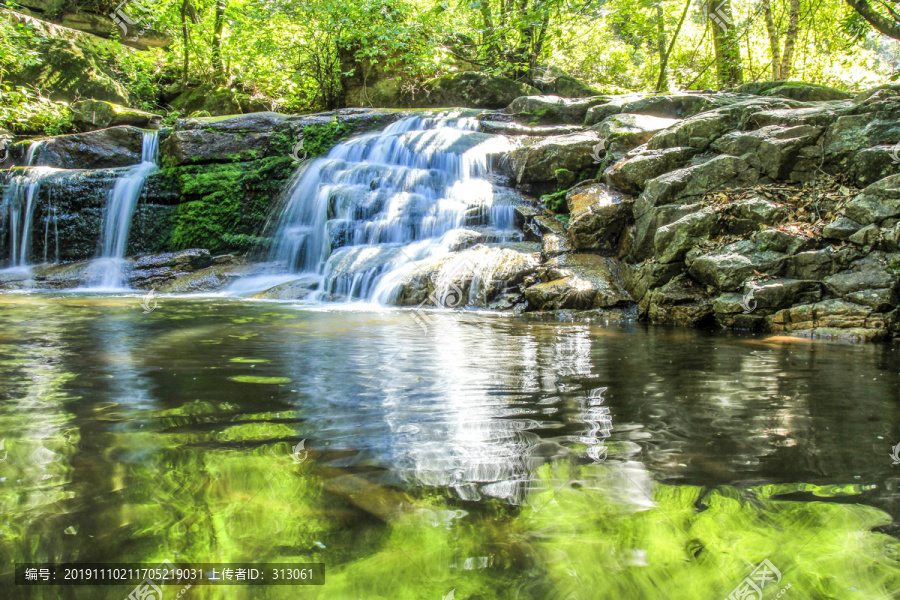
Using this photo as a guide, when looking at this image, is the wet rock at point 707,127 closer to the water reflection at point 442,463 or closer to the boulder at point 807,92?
the boulder at point 807,92

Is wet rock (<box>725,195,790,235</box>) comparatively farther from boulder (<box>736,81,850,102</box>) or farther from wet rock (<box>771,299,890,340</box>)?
boulder (<box>736,81,850,102</box>)

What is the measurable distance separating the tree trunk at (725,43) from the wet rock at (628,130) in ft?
14.1

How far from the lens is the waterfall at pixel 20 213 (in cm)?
1288

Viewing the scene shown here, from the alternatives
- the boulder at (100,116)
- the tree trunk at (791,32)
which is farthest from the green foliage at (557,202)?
the boulder at (100,116)

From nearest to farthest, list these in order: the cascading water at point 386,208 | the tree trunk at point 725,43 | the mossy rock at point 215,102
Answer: the cascading water at point 386,208, the tree trunk at point 725,43, the mossy rock at point 215,102

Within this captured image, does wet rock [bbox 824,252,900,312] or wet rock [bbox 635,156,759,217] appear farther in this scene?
wet rock [bbox 635,156,759,217]

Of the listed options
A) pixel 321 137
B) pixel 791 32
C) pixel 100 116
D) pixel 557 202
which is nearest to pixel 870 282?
pixel 557 202

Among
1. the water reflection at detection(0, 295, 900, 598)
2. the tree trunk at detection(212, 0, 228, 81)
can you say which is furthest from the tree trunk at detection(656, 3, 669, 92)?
the tree trunk at detection(212, 0, 228, 81)

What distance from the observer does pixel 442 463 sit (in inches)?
91.0

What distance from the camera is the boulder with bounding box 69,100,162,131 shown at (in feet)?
51.3

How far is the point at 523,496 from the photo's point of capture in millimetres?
2016

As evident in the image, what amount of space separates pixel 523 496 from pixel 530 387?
1646 millimetres

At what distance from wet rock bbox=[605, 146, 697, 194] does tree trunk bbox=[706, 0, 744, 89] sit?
6519mm

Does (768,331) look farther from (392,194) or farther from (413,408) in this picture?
(392,194)
